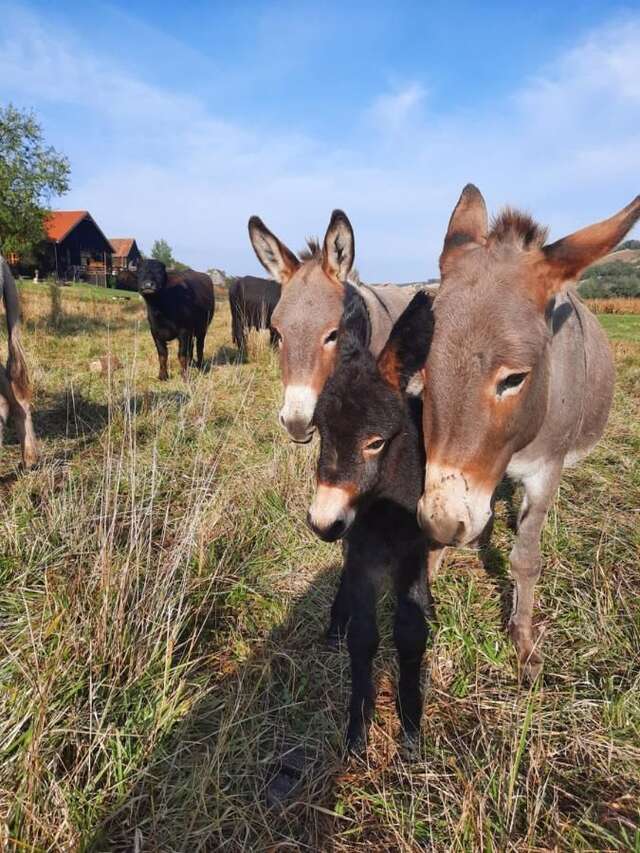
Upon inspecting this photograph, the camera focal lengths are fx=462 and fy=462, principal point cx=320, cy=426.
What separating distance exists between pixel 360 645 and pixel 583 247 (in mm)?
1936

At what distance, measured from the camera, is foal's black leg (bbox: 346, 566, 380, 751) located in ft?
6.85

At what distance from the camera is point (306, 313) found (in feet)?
13.0

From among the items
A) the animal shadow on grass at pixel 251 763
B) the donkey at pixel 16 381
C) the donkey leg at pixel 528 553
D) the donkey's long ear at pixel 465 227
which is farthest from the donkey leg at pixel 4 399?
the donkey leg at pixel 528 553

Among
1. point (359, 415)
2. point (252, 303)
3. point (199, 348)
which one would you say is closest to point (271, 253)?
point (359, 415)

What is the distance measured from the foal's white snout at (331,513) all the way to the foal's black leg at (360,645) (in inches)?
15.1

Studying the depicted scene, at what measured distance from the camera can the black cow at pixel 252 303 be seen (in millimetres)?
12953

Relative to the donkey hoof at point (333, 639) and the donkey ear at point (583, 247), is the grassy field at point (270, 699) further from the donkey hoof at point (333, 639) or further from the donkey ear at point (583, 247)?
the donkey ear at point (583, 247)

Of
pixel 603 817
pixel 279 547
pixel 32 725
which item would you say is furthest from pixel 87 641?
pixel 603 817

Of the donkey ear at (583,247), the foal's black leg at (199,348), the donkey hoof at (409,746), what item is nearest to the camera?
the donkey ear at (583,247)

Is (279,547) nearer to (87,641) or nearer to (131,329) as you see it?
(87,641)

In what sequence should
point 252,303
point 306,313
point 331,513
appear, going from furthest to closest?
1. point 252,303
2. point 306,313
3. point 331,513

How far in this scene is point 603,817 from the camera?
66.9 inches

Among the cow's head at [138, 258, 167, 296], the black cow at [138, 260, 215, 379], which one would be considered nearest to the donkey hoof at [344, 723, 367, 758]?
the black cow at [138, 260, 215, 379]

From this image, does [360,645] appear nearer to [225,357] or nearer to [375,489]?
[375,489]
